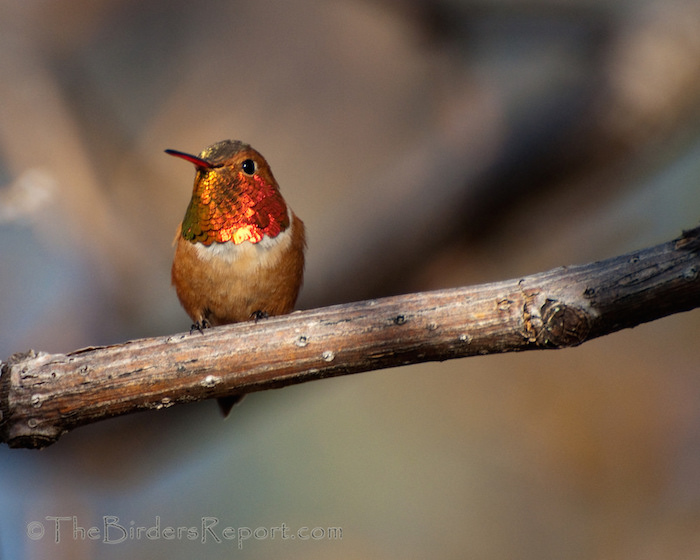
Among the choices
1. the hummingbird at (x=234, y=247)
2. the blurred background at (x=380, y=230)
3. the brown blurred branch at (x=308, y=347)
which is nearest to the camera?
the brown blurred branch at (x=308, y=347)

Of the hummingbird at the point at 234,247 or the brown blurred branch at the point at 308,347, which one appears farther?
the hummingbird at the point at 234,247

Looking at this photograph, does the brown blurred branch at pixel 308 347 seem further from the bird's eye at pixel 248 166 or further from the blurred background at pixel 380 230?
the blurred background at pixel 380 230
